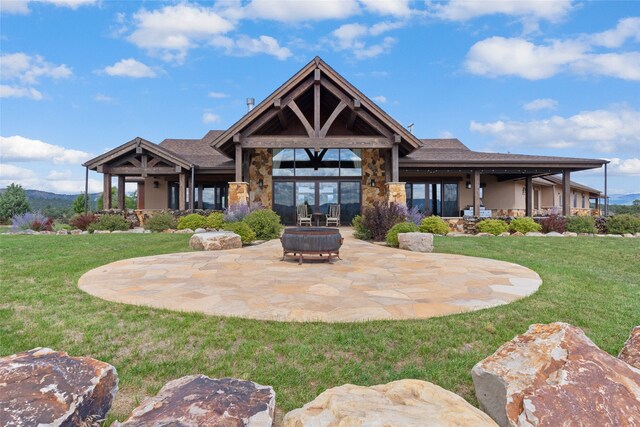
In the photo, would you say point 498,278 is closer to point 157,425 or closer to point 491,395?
point 491,395

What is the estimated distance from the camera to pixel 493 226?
14.0m

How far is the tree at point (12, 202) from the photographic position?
2245 centimetres

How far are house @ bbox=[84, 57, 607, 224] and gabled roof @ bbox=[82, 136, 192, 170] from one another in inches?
1.8

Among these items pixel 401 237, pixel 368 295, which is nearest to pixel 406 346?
pixel 368 295

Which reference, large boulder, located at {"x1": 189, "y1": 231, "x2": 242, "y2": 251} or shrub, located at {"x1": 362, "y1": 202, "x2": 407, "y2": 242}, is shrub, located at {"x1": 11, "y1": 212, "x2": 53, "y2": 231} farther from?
shrub, located at {"x1": 362, "y1": 202, "x2": 407, "y2": 242}

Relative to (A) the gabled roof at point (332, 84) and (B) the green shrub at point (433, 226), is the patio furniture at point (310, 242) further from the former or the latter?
(A) the gabled roof at point (332, 84)

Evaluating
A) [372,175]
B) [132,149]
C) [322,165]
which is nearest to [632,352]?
[372,175]

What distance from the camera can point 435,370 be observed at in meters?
3.01

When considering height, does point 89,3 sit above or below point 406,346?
above

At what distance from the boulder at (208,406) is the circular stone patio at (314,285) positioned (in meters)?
1.71

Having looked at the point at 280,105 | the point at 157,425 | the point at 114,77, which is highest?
the point at 114,77

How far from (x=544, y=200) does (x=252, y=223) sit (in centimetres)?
2275

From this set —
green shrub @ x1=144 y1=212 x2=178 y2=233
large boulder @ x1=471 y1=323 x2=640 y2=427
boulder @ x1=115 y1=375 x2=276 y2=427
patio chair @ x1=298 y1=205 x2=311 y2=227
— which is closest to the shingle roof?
green shrub @ x1=144 y1=212 x2=178 y2=233

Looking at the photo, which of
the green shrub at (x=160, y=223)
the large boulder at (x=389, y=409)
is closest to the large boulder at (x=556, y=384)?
the large boulder at (x=389, y=409)
